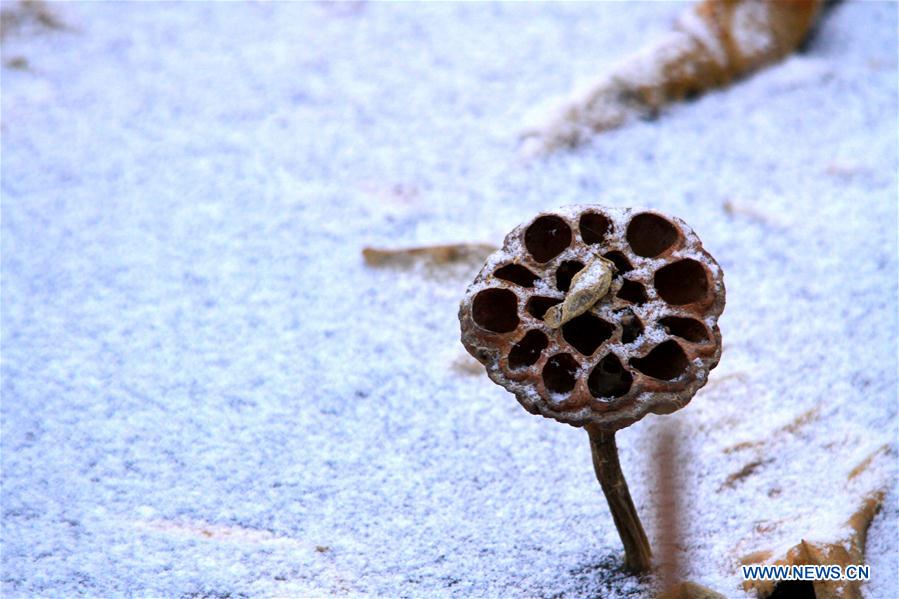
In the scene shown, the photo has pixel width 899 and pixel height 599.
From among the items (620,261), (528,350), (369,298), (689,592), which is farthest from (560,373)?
(369,298)

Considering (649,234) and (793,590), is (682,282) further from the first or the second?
(793,590)

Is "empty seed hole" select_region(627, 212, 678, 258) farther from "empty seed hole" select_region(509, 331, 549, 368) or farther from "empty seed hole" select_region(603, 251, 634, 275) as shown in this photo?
"empty seed hole" select_region(509, 331, 549, 368)

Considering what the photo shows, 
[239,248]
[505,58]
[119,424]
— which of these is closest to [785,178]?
[505,58]

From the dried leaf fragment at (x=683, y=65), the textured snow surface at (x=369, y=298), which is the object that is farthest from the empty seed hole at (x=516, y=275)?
the dried leaf fragment at (x=683, y=65)

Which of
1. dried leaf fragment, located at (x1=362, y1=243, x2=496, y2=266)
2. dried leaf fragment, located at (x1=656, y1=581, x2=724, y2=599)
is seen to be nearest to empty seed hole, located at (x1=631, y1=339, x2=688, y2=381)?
dried leaf fragment, located at (x1=656, y1=581, x2=724, y2=599)

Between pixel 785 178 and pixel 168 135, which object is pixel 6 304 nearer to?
pixel 168 135

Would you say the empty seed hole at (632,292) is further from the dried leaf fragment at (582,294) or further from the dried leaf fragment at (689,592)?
the dried leaf fragment at (689,592)
